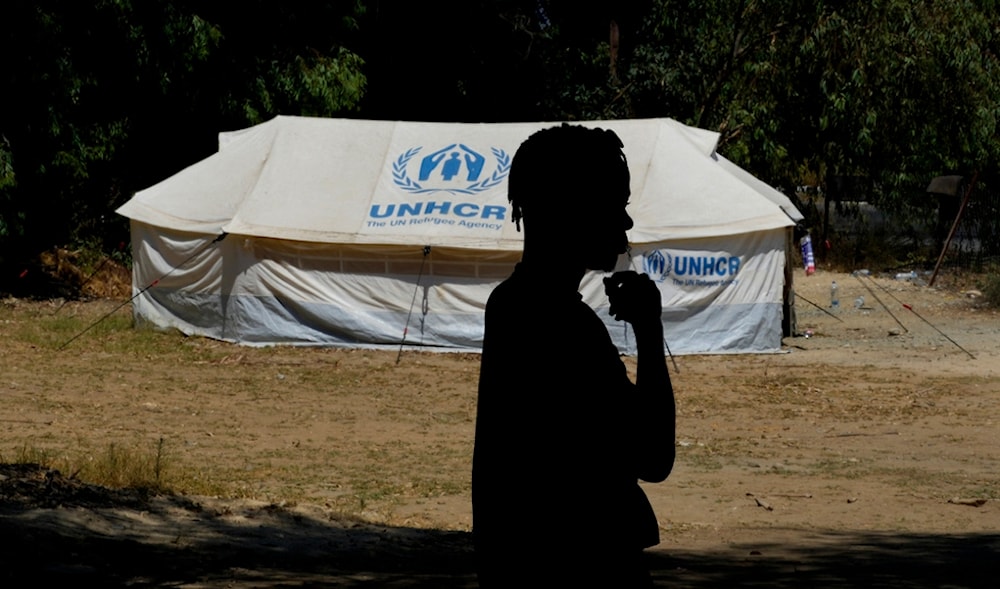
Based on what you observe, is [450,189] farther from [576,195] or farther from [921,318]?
[576,195]

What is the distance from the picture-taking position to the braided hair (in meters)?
2.35

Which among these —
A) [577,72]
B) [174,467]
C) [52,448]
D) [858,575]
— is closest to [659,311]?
[858,575]

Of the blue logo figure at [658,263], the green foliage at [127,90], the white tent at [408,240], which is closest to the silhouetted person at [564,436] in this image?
the white tent at [408,240]

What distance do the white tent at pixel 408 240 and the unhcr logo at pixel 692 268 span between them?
2 cm

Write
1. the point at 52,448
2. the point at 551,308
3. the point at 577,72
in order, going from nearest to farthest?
the point at 551,308 < the point at 52,448 < the point at 577,72

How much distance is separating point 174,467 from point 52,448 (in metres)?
1.24

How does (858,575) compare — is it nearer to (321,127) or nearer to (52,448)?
(52,448)

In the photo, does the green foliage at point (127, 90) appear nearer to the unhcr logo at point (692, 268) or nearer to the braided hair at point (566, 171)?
the unhcr logo at point (692, 268)

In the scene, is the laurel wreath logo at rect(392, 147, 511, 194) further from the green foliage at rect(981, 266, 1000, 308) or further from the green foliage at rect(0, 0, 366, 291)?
the green foliage at rect(981, 266, 1000, 308)

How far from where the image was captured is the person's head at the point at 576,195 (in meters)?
2.35

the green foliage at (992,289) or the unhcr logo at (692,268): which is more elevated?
the unhcr logo at (692,268)

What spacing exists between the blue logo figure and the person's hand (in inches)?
546

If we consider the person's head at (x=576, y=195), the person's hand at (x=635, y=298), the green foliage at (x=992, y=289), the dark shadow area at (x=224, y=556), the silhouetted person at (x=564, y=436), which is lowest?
the green foliage at (x=992, y=289)

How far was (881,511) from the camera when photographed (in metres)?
8.59
